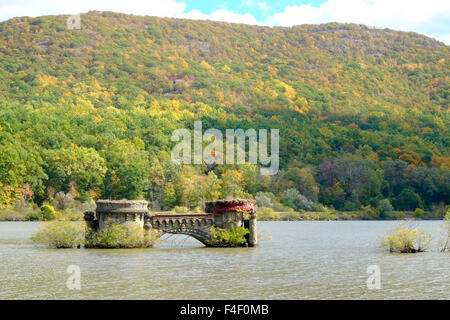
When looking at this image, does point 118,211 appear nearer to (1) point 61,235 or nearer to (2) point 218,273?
(1) point 61,235

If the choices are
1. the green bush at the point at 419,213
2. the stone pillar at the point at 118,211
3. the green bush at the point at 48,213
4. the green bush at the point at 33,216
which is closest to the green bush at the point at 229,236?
the stone pillar at the point at 118,211

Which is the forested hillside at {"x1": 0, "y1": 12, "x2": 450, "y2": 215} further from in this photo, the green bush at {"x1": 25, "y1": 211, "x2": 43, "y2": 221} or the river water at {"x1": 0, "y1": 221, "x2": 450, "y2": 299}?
the river water at {"x1": 0, "y1": 221, "x2": 450, "y2": 299}

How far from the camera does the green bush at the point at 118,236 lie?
43.4 m

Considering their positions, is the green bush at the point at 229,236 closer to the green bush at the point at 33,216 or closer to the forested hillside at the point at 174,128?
the green bush at the point at 33,216

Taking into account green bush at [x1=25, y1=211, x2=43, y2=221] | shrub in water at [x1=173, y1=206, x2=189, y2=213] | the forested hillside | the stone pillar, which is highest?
the forested hillside

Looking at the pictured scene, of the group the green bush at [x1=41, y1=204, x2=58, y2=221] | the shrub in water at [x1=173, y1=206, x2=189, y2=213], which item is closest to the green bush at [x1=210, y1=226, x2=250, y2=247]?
the green bush at [x1=41, y1=204, x2=58, y2=221]

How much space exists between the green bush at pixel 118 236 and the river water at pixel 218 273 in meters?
0.70

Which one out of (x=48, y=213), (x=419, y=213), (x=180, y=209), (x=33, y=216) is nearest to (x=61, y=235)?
(x=48, y=213)

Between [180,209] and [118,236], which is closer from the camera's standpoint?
[118,236]

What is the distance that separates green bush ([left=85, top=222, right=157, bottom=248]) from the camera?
1708 inches

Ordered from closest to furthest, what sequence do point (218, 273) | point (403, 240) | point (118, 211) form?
point (218, 273) → point (118, 211) → point (403, 240)

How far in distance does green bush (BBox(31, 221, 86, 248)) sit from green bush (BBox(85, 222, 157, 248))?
127 cm

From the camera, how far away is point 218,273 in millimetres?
34594

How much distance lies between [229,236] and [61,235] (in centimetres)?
973
